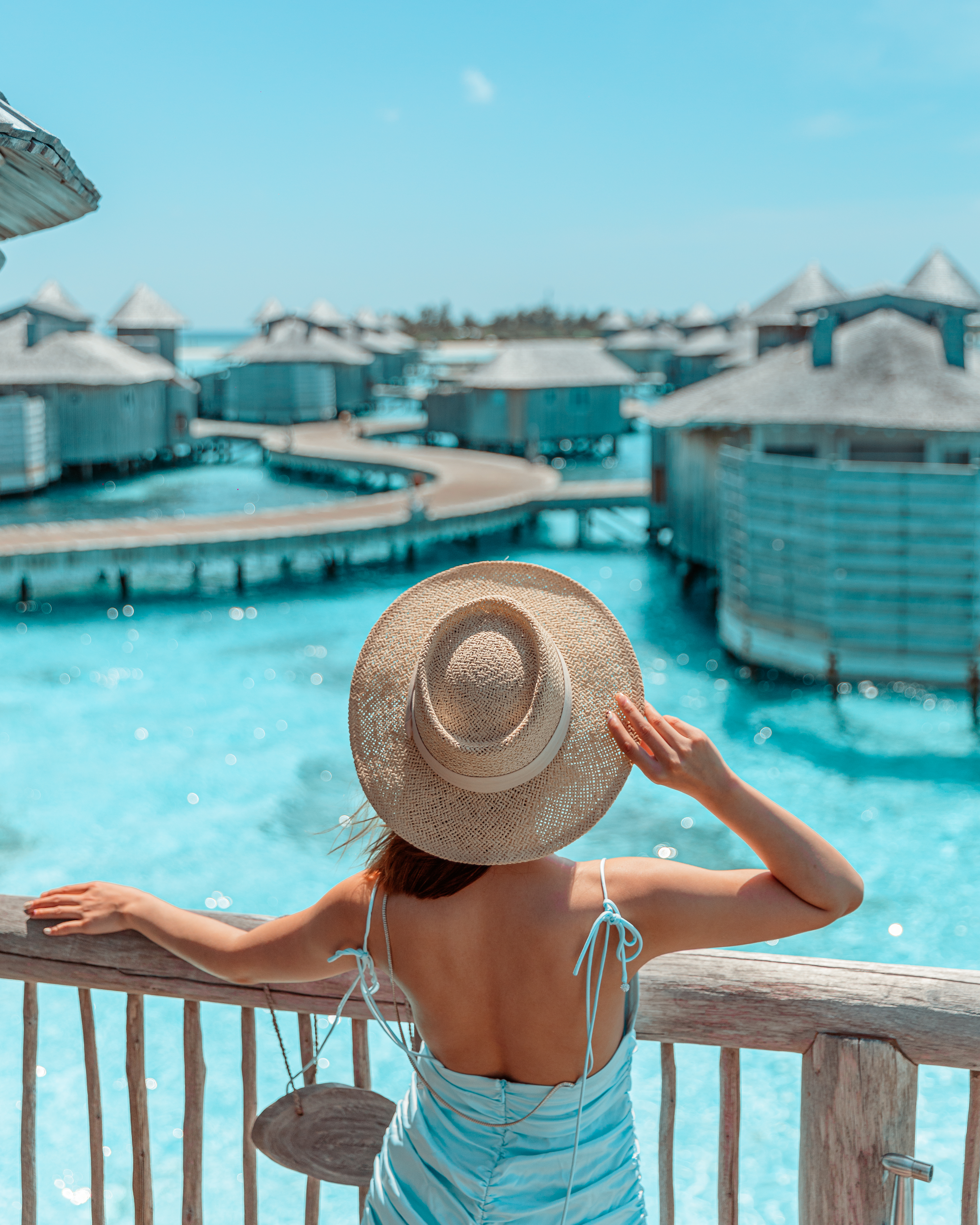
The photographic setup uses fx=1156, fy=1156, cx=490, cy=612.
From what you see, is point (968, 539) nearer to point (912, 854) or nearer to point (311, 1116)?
point (912, 854)

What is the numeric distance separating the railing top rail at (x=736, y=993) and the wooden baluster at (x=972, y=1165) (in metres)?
0.11

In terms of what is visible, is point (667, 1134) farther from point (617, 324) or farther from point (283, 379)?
point (617, 324)

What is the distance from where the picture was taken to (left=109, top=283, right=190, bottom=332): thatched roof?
47.1m

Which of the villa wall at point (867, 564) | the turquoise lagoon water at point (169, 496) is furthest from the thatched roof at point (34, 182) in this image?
the turquoise lagoon water at point (169, 496)

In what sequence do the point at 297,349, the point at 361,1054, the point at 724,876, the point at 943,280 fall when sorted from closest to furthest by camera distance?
the point at 724,876 < the point at 361,1054 < the point at 943,280 < the point at 297,349

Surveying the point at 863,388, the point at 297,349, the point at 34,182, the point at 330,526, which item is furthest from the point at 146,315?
the point at 34,182

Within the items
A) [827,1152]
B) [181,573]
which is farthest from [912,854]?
[181,573]

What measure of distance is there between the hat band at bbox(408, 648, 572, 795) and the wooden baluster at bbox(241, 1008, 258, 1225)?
899mm

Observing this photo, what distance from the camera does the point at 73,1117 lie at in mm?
7719

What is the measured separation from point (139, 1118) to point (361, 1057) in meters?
0.54

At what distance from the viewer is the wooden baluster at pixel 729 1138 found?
→ 2.23 meters

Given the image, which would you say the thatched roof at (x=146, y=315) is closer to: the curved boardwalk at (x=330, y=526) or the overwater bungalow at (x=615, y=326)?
the curved boardwalk at (x=330, y=526)

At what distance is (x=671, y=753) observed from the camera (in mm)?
1764

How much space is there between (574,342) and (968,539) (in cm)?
3120
